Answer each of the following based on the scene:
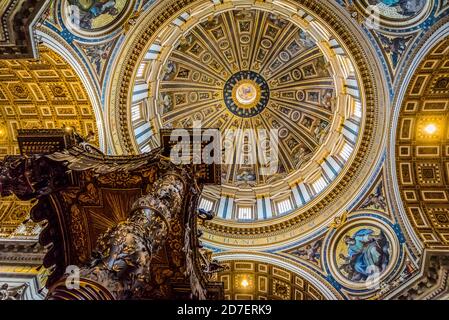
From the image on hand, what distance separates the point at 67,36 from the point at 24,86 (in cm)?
340

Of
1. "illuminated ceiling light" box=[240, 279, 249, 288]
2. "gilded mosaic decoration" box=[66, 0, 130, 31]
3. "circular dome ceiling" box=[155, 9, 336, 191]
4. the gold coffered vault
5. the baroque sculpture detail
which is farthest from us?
"circular dome ceiling" box=[155, 9, 336, 191]

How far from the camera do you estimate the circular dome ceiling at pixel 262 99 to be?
15859mm

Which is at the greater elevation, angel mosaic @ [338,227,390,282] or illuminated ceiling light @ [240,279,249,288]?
angel mosaic @ [338,227,390,282]

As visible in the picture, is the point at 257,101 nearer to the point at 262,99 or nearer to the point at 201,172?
the point at 262,99

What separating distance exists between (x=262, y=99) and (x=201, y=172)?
19.7m

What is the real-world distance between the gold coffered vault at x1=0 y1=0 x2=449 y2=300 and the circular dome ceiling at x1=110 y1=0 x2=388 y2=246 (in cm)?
11

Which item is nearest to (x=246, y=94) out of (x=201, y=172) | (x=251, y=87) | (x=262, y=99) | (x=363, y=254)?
(x=251, y=87)

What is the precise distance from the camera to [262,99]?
28.5 meters

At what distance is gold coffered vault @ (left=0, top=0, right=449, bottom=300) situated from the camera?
8.24 metres

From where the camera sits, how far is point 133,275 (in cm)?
539

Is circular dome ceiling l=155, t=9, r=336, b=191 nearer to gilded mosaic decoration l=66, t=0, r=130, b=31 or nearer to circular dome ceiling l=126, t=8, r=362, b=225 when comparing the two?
circular dome ceiling l=126, t=8, r=362, b=225

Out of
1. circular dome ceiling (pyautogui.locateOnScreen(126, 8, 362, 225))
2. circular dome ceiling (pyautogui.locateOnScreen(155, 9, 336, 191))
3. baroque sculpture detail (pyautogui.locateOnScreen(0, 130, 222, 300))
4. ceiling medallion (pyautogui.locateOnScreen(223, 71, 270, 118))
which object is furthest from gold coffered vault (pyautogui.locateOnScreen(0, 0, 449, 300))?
ceiling medallion (pyautogui.locateOnScreen(223, 71, 270, 118))

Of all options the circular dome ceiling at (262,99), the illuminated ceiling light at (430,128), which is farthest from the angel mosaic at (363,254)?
the illuminated ceiling light at (430,128)
